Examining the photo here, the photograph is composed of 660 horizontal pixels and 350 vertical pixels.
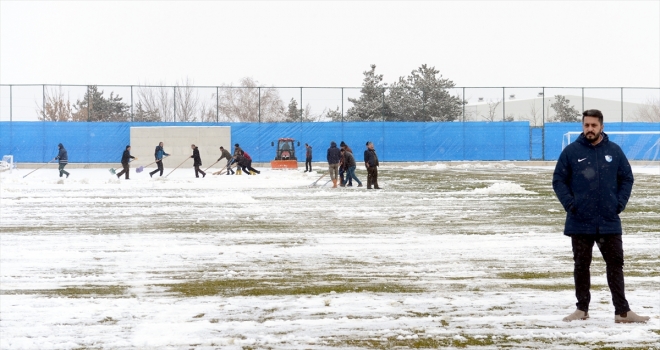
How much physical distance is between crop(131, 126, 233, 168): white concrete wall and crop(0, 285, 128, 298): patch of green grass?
4530 cm

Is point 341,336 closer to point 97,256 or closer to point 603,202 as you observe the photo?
point 603,202

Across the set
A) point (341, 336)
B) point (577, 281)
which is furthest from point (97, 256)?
point (577, 281)

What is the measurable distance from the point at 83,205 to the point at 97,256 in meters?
10.1

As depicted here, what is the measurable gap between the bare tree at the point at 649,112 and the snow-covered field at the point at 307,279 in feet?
175

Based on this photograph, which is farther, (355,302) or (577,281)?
(355,302)

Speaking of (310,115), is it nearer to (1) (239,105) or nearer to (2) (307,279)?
(1) (239,105)

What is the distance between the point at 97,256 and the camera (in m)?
11.6

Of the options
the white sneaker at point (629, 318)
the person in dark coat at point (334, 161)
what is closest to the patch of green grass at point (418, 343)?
the white sneaker at point (629, 318)

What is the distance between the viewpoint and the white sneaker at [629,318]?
22.9 ft

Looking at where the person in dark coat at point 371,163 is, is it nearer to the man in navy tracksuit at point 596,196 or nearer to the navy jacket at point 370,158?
the navy jacket at point 370,158

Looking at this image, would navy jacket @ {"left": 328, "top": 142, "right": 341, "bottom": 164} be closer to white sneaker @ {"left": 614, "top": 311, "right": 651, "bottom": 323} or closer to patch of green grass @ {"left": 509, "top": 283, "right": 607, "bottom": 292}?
patch of green grass @ {"left": 509, "top": 283, "right": 607, "bottom": 292}

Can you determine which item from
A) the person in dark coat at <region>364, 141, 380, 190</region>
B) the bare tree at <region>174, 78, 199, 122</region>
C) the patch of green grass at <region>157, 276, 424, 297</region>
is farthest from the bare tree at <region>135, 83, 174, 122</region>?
the patch of green grass at <region>157, 276, 424, 297</region>

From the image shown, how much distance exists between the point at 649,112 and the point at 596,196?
71.1 m

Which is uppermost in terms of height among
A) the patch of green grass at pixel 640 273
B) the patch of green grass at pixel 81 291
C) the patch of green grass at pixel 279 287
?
the patch of green grass at pixel 81 291
